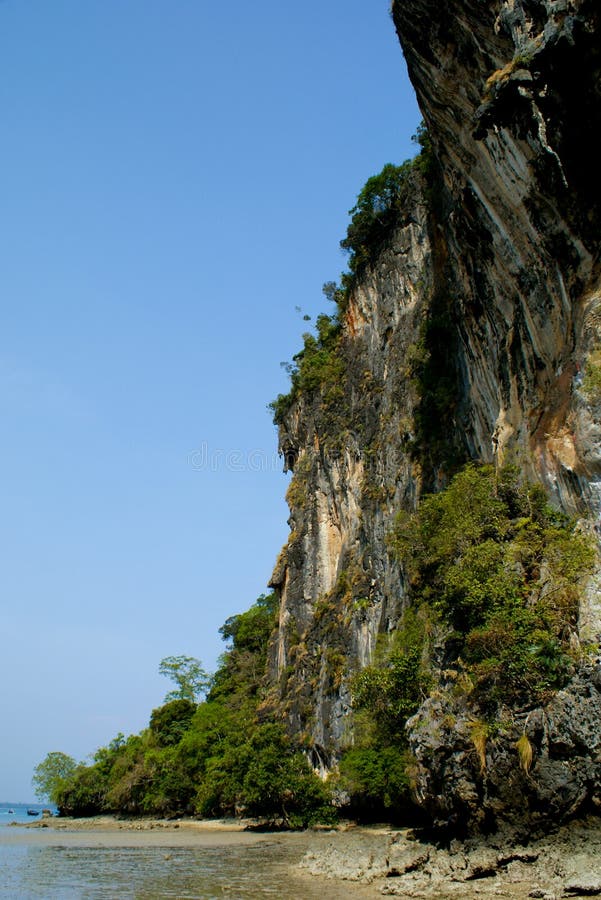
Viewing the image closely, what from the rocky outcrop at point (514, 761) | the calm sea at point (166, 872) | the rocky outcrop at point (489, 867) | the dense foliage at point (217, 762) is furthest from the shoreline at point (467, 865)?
the dense foliage at point (217, 762)

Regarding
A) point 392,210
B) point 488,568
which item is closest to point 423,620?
point 488,568

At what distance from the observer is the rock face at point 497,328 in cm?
1300

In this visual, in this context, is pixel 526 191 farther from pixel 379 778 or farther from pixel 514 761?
pixel 379 778

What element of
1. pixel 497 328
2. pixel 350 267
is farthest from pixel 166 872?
pixel 350 267

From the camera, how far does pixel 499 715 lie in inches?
488

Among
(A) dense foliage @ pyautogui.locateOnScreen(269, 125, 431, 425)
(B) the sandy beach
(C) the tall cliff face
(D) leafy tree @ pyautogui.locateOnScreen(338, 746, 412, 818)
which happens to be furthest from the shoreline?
(A) dense foliage @ pyautogui.locateOnScreen(269, 125, 431, 425)

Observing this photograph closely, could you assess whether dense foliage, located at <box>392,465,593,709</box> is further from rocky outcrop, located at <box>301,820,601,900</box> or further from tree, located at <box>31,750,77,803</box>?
tree, located at <box>31,750,77,803</box>

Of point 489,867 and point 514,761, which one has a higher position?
point 514,761

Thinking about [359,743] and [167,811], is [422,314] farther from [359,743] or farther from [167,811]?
[167,811]

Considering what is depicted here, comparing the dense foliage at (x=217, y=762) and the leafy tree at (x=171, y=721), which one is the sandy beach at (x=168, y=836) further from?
the leafy tree at (x=171, y=721)

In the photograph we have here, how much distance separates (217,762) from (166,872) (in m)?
17.9

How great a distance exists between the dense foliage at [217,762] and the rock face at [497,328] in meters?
Result: 2.58

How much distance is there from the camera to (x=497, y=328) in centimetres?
1905

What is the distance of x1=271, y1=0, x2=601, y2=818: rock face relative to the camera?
42.7ft
